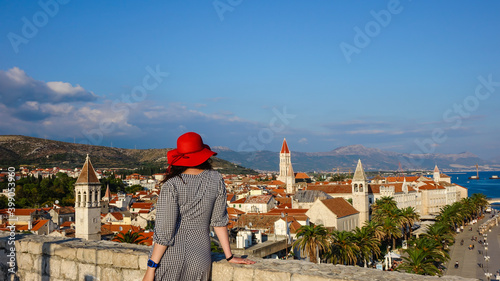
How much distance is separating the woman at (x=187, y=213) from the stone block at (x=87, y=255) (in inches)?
68.3

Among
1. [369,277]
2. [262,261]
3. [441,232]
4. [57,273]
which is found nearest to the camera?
[369,277]

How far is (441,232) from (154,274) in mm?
35780

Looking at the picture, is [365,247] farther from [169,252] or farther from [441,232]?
[169,252]

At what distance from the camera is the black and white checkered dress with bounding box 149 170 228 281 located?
2.99 m

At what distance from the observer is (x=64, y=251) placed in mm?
4750

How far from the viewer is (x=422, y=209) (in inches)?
3091

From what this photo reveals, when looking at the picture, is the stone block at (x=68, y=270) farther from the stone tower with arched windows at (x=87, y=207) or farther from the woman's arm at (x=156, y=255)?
the stone tower with arched windows at (x=87, y=207)

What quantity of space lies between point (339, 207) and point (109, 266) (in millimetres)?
47377

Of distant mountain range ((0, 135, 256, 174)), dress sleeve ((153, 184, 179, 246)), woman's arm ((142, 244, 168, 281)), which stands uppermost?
distant mountain range ((0, 135, 256, 174))

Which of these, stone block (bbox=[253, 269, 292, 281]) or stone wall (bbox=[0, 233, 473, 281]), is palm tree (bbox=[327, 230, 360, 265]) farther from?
stone block (bbox=[253, 269, 292, 281])

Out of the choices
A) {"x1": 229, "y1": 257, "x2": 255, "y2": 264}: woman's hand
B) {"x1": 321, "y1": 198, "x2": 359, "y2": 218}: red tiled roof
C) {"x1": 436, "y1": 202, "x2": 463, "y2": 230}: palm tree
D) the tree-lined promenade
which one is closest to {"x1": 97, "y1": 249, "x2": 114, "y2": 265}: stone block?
{"x1": 229, "y1": 257, "x2": 255, "y2": 264}: woman's hand

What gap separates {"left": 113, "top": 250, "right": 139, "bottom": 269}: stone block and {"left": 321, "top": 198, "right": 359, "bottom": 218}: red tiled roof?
44431 millimetres

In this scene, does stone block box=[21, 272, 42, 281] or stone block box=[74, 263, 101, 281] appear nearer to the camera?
stone block box=[74, 263, 101, 281]

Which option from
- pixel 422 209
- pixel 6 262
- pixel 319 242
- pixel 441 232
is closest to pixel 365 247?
pixel 319 242
